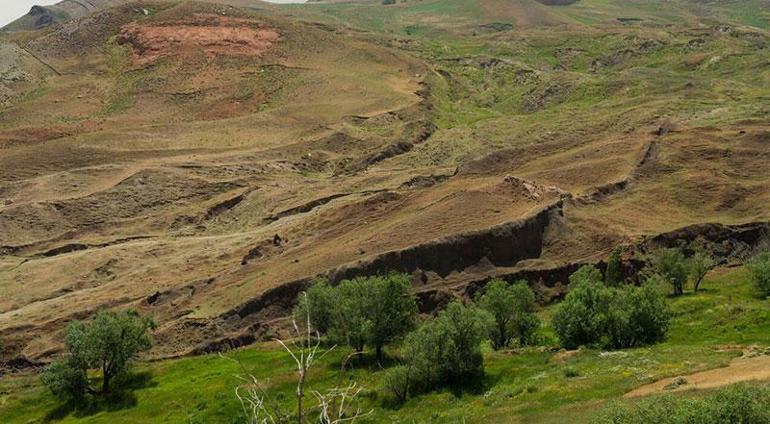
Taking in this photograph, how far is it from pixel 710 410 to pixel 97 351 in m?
40.4

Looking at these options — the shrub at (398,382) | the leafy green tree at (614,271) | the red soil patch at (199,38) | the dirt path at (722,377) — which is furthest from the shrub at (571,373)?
the red soil patch at (199,38)

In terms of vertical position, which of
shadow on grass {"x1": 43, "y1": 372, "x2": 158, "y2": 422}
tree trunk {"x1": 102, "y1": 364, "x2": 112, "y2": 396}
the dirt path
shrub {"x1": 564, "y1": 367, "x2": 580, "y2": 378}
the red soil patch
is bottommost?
shadow on grass {"x1": 43, "y1": 372, "x2": 158, "y2": 422}

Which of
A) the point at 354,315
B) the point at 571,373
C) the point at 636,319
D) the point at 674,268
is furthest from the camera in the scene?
the point at 674,268

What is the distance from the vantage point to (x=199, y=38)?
5861 inches

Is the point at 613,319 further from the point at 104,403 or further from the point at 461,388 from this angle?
the point at 104,403

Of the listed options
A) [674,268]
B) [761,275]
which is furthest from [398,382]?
[761,275]

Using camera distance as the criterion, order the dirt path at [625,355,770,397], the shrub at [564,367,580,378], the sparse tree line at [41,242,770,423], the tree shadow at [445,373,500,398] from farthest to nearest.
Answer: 1. the sparse tree line at [41,242,770,423]
2. the tree shadow at [445,373,500,398]
3. the shrub at [564,367,580,378]
4. the dirt path at [625,355,770,397]

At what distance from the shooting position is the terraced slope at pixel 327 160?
6141cm

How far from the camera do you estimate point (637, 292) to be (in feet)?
143

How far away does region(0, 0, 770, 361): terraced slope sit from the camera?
61406mm

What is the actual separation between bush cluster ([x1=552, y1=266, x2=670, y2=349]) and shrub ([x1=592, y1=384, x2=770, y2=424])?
890 inches

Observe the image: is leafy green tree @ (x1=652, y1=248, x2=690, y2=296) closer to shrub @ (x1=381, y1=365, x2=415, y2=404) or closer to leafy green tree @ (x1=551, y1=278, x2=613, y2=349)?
leafy green tree @ (x1=551, y1=278, x2=613, y2=349)

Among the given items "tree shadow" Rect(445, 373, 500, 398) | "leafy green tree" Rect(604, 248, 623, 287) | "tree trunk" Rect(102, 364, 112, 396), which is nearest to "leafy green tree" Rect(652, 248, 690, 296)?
"leafy green tree" Rect(604, 248, 623, 287)

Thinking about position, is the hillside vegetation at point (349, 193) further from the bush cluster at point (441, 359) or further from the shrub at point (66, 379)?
the shrub at point (66, 379)
